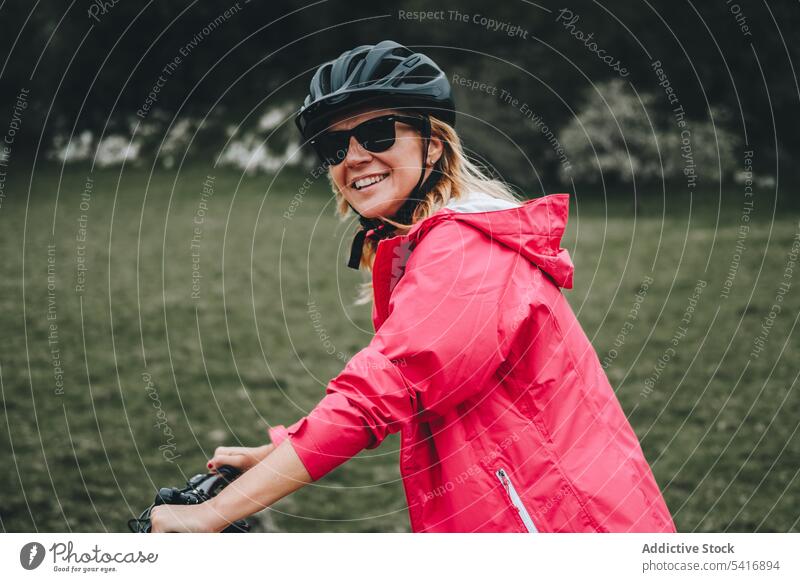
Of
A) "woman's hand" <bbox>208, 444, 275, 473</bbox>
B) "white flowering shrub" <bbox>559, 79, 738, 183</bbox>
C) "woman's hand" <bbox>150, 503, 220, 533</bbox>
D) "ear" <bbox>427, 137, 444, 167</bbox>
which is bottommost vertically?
"white flowering shrub" <bbox>559, 79, 738, 183</bbox>

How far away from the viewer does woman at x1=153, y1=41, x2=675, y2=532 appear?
1965mm

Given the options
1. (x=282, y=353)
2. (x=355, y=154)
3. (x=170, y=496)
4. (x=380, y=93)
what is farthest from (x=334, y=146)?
(x=282, y=353)

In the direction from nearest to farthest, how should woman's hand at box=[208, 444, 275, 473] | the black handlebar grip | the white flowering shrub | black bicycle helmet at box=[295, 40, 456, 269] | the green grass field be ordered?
the black handlebar grip → woman's hand at box=[208, 444, 275, 473] → black bicycle helmet at box=[295, 40, 456, 269] → the green grass field → the white flowering shrub

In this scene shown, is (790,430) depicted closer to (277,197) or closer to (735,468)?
(735,468)

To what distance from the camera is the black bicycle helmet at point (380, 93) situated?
2.73 metres

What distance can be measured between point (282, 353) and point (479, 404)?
260 inches

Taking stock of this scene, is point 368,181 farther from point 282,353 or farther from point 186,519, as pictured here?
point 282,353

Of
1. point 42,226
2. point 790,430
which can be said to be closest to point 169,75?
point 42,226

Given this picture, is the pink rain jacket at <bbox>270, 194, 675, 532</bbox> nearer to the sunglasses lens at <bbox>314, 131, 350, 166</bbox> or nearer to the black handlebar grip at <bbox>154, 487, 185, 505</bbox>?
the black handlebar grip at <bbox>154, 487, 185, 505</bbox>

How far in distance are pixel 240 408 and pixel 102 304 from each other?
3560 mm

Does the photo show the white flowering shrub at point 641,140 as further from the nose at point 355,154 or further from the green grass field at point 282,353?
the nose at point 355,154

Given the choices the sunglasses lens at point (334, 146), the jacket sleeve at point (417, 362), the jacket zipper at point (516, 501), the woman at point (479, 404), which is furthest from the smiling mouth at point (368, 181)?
the jacket zipper at point (516, 501)

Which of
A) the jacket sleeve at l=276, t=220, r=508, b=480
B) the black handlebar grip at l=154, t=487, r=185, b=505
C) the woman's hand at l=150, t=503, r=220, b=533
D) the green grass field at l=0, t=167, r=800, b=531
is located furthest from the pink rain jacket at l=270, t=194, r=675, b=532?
the green grass field at l=0, t=167, r=800, b=531

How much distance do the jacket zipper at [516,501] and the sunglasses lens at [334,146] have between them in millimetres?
1255
